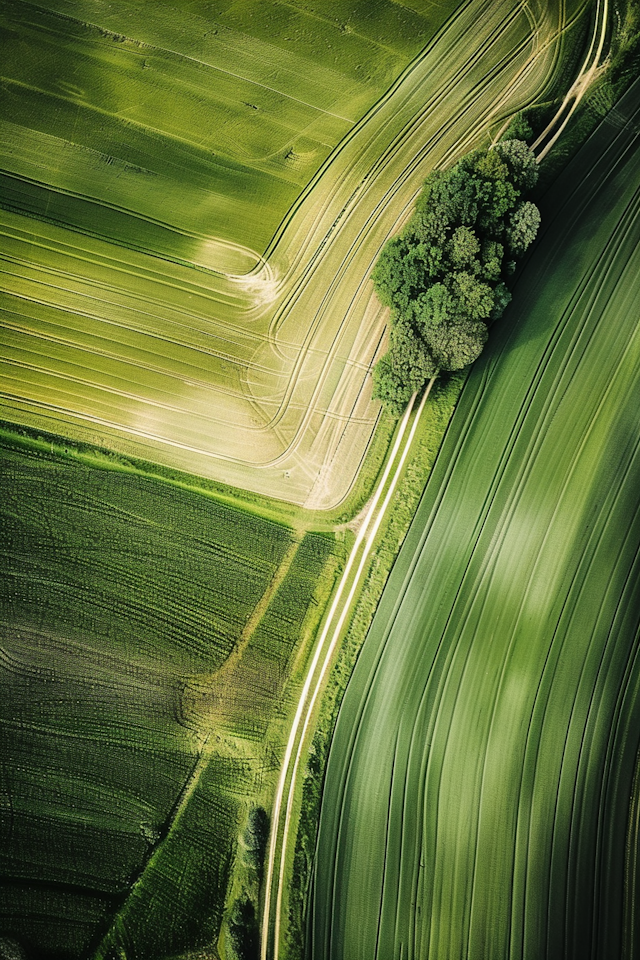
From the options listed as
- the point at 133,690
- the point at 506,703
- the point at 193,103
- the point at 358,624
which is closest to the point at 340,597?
the point at 358,624

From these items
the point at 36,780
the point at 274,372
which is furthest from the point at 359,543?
the point at 36,780

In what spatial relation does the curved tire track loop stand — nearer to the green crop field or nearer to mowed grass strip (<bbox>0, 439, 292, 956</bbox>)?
the green crop field

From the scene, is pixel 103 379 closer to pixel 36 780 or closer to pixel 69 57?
pixel 69 57

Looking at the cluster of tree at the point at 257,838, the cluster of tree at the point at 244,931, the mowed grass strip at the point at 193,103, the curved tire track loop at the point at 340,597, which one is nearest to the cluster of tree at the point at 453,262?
the curved tire track loop at the point at 340,597

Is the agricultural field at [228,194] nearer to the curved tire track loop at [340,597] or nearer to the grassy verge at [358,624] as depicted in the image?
the curved tire track loop at [340,597]

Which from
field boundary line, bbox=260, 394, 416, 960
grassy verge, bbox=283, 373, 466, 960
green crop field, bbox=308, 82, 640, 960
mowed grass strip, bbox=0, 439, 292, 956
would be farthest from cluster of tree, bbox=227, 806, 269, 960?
green crop field, bbox=308, 82, 640, 960

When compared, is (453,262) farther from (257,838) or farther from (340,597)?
(257,838)
